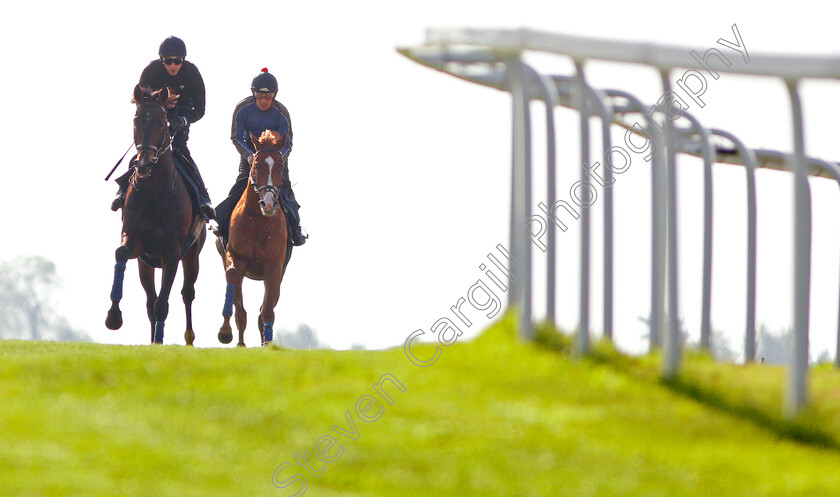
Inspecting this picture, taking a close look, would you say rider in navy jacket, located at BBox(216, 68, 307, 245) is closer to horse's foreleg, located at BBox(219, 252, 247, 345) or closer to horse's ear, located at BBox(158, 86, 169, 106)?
horse's foreleg, located at BBox(219, 252, 247, 345)

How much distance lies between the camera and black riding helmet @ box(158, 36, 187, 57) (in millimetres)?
20859

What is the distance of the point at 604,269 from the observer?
12031mm

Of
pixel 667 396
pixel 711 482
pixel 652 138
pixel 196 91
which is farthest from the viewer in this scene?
pixel 196 91

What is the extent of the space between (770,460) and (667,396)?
1.23 meters

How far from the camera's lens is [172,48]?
2088cm

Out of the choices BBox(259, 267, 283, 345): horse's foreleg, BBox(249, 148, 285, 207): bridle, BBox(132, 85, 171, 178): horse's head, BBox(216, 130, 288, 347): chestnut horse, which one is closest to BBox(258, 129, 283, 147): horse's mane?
BBox(216, 130, 288, 347): chestnut horse

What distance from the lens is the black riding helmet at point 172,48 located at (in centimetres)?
2086

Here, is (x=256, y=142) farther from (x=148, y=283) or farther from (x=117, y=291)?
(x=117, y=291)

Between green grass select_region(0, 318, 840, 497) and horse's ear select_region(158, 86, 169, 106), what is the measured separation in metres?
7.38

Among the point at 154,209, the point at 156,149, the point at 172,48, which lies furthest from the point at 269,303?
the point at 172,48

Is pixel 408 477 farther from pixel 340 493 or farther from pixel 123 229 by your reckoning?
pixel 123 229

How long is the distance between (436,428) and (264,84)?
12.1 m

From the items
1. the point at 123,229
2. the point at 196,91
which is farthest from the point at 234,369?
the point at 196,91

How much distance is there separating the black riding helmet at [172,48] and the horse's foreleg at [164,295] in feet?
11.7
